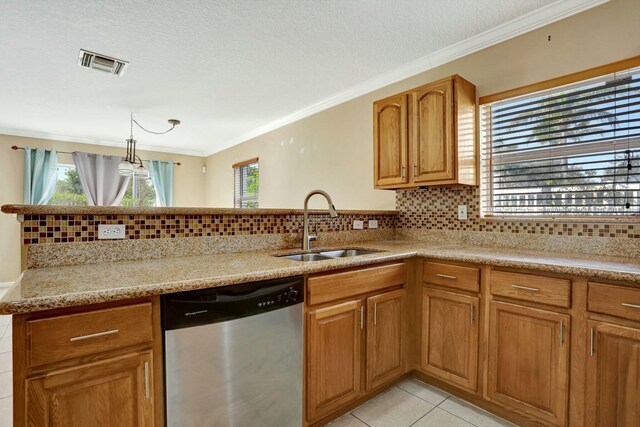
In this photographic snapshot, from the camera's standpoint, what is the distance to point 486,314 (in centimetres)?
178

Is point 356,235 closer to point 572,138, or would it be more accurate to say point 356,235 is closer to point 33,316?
point 572,138

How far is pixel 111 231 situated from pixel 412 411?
188 cm

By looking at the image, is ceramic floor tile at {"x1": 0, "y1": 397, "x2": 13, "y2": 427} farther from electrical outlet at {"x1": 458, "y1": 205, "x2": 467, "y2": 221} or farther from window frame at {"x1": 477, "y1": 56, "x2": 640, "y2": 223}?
window frame at {"x1": 477, "y1": 56, "x2": 640, "y2": 223}

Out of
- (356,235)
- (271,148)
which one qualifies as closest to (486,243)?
(356,235)

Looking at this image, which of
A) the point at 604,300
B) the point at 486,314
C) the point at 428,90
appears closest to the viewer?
the point at 604,300

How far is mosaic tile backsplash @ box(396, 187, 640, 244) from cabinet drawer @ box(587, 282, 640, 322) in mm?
678

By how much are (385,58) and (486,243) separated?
5.78 ft

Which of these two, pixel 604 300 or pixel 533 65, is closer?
pixel 604 300

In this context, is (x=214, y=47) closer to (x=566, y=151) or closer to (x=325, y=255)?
(x=325, y=255)

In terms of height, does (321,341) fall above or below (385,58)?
below

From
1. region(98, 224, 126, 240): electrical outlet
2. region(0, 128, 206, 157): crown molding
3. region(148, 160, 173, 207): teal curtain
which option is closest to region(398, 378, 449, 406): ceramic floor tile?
region(98, 224, 126, 240): electrical outlet

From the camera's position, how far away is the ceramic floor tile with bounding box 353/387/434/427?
69.3 inches

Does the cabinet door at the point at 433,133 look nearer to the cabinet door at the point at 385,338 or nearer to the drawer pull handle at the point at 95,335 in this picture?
the cabinet door at the point at 385,338

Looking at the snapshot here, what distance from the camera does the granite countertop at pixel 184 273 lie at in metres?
1.00
